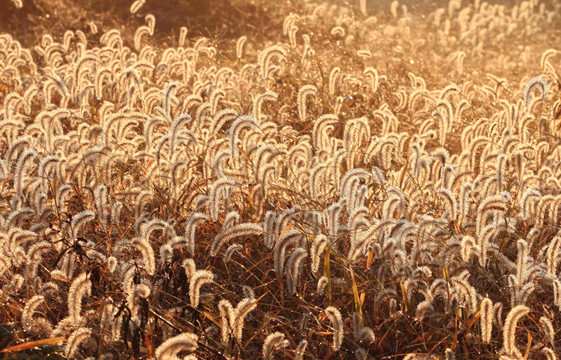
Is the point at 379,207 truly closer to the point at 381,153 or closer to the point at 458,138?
the point at 381,153

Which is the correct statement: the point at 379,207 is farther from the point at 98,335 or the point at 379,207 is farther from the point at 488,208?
the point at 98,335

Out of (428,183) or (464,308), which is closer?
(464,308)

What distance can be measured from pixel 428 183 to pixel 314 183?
0.84m

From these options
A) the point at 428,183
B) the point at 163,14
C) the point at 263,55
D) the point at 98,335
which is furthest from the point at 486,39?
the point at 98,335

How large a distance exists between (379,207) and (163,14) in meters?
6.60

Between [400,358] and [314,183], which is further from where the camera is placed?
[314,183]

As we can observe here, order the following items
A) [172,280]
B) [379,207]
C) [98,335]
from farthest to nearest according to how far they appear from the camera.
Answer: [379,207]
[172,280]
[98,335]

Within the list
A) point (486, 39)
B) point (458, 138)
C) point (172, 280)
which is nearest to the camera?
point (172, 280)

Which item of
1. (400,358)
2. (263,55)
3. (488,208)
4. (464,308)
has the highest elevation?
(263,55)

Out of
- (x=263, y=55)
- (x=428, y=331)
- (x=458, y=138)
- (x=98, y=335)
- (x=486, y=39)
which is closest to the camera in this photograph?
A: (x=98, y=335)

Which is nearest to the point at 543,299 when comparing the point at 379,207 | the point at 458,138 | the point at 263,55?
the point at 379,207

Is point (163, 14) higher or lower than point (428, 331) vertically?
higher

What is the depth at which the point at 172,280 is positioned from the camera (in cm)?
327

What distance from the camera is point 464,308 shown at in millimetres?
2924
